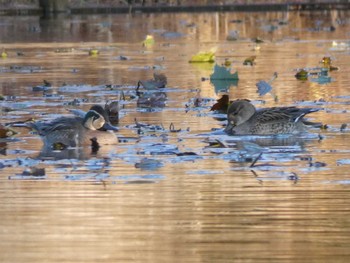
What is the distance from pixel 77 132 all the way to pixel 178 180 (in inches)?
103

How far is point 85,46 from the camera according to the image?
30.7 m

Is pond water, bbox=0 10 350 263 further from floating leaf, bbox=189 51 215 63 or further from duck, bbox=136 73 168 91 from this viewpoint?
floating leaf, bbox=189 51 215 63

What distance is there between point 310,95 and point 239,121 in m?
3.96

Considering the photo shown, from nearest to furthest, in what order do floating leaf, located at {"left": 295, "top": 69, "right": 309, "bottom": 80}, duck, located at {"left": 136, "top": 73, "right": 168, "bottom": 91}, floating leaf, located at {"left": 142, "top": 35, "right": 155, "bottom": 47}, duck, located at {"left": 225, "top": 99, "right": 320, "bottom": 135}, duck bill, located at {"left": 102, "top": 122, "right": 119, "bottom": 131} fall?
duck, located at {"left": 225, "top": 99, "right": 320, "bottom": 135}, duck bill, located at {"left": 102, "top": 122, "right": 119, "bottom": 131}, duck, located at {"left": 136, "top": 73, "right": 168, "bottom": 91}, floating leaf, located at {"left": 295, "top": 69, "right": 309, "bottom": 80}, floating leaf, located at {"left": 142, "top": 35, "right": 155, "bottom": 47}

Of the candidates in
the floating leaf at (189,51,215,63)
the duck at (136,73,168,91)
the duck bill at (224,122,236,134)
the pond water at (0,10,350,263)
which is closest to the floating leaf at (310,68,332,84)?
the pond water at (0,10,350,263)

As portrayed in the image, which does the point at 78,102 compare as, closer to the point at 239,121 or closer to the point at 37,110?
the point at 37,110

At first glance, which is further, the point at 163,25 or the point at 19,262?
the point at 163,25

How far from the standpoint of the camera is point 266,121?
12.3m

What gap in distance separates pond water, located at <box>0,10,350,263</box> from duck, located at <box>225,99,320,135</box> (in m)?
0.16

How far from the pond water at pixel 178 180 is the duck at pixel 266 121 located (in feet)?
0.53

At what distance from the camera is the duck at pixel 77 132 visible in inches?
463

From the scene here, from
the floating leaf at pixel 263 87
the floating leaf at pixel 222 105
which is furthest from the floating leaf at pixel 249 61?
the floating leaf at pixel 222 105

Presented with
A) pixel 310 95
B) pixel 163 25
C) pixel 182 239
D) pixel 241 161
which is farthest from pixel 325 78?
pixel 163 25

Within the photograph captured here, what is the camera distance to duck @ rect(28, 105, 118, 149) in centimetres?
1177
